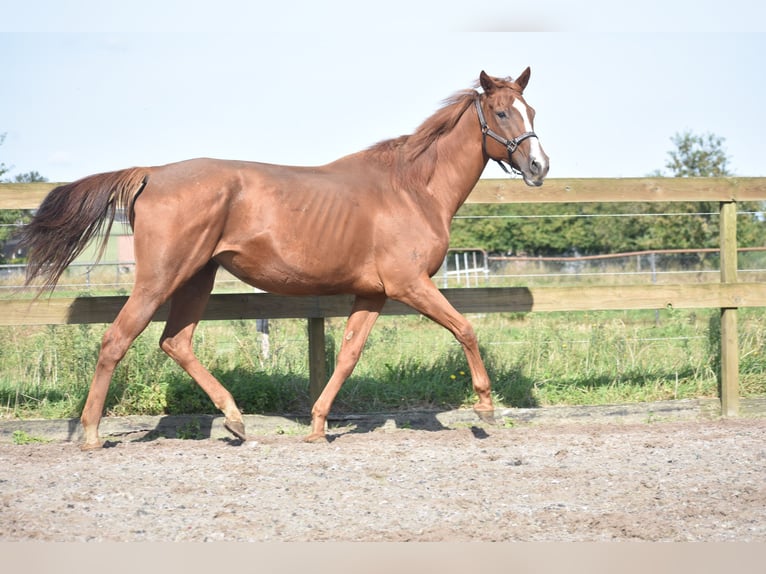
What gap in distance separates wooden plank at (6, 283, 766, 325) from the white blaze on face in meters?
1.29

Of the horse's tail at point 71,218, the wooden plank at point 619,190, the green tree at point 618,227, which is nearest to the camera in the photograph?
the horse's tail at point 71,218

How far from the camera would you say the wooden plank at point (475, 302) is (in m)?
5.71

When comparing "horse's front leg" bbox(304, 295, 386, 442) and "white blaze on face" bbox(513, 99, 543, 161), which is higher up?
"white blaze on face" bbox(513, 99, 543, 161)

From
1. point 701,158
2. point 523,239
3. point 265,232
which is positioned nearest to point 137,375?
point 265,232

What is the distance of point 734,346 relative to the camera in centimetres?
634

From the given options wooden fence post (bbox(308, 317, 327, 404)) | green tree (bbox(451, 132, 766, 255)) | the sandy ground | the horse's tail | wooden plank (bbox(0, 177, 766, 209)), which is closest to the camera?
the sandy ground

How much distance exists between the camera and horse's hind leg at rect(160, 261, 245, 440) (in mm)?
5277

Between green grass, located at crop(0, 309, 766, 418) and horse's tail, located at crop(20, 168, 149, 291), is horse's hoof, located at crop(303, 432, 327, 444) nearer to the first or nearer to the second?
green grass, located at crop(0, 309, 766, 418)

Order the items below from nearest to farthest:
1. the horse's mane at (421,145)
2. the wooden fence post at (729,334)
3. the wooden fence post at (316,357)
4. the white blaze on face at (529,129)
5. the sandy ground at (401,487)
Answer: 1. the sandy ground at (401,487)
2. the white blaze on face at (529,129)
3. the horse's mane at (421,145)
4. the wooden fence post at (316,357)
5. the wooden fence post at (729,334)

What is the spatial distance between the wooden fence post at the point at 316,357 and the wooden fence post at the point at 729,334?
3.30 m

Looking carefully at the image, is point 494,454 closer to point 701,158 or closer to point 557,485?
point 557,485

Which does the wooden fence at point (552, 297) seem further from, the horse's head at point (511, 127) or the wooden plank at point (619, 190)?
the horse's head at point (511, 127)

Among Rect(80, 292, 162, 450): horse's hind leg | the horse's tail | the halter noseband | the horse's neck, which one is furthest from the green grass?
the halter noseband

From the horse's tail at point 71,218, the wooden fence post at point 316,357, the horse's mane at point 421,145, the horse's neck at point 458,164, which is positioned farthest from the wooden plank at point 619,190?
the horse's tail at point 71,218
